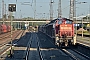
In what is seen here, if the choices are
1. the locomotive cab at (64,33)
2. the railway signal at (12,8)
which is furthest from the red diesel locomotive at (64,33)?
the railway signal at (12,8)

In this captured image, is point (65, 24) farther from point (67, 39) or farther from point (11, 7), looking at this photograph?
point (11, 7)

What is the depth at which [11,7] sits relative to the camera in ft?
72.2

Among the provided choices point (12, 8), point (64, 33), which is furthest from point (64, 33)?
point (12, 8)

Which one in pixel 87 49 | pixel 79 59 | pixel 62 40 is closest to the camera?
pixel 79 59

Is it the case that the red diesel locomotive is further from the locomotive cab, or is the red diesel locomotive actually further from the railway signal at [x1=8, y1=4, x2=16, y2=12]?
the railway signal at [x1=8, y1=4, x2=16, y2=12]

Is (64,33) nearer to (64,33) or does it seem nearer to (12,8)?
(64,33)

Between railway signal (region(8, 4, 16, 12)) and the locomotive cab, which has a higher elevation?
railway signal (region(8, 4, 16, 12))

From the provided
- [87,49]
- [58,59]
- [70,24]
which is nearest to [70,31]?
[70,24]

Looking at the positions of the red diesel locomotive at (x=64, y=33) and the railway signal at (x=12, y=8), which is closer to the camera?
the railway signal at (x=12, y=8)

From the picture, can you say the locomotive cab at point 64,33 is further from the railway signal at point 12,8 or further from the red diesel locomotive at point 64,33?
the railway signal at point 12,8

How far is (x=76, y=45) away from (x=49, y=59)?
13.0 meters

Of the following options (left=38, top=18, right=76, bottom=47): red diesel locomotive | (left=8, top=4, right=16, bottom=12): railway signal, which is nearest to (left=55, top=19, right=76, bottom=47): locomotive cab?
(left=38, top=18, right=76, bottom=47): red diesel locomotive

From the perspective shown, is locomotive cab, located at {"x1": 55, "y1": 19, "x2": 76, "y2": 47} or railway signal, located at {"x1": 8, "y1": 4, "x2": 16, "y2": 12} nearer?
railway signal, located at {"x1": 8, "y1": 4, "x2": 16, "y2": 12}

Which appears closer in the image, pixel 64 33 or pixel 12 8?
pixel 12 8
